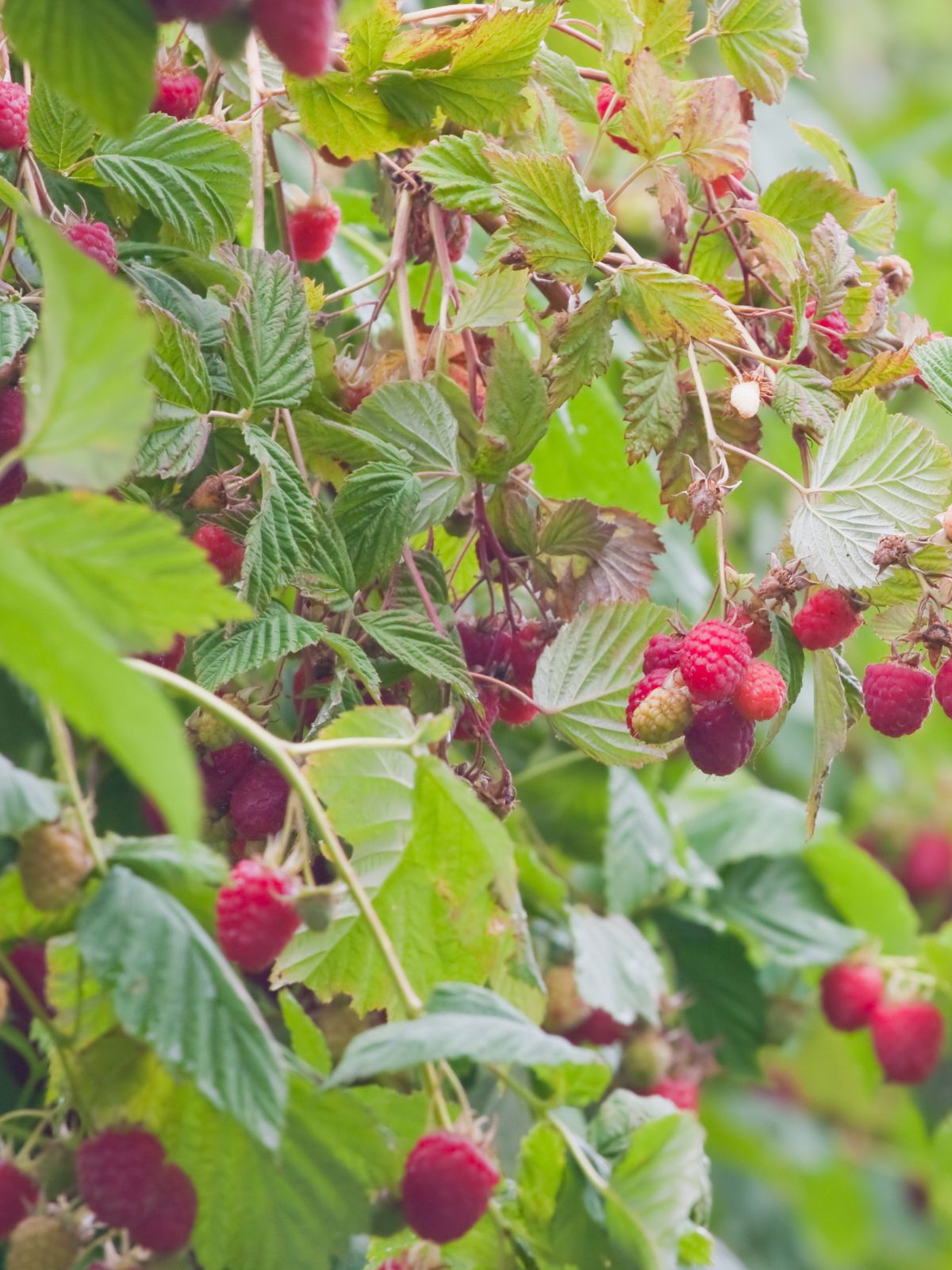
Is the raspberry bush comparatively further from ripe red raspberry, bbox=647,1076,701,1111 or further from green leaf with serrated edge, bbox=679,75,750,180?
ripe red raspberry, bbox=647,1076,701,1111

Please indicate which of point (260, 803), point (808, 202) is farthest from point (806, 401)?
point (260, 803)

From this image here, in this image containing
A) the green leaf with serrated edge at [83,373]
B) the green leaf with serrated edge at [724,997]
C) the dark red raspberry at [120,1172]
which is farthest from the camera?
the green leaf with serrated edge at [724,997]

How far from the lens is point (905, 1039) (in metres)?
1.11

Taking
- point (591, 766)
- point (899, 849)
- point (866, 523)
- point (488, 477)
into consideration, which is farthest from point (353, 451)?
point (899, 849)

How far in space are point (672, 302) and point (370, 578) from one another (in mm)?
158

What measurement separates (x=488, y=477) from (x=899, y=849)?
1.28 meters

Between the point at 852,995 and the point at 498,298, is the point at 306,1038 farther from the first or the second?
the point at 852,995

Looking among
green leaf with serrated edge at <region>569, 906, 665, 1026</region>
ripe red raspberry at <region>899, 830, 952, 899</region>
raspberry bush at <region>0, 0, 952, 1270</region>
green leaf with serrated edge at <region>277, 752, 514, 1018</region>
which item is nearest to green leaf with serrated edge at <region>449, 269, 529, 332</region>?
raspberry bush at <region>0, 0, 952, 1270</region>

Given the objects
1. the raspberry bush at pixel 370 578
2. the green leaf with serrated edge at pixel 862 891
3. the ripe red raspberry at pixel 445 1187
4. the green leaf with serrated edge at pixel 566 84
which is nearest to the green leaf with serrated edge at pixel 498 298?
the raspberry bush at pixel 370 578

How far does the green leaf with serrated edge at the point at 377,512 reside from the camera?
557mm

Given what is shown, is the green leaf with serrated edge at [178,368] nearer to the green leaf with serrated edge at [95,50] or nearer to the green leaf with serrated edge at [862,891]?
the green leaf with serrated edge at [95,50]

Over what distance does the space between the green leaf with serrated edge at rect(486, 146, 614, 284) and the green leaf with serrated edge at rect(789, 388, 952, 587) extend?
12 cm

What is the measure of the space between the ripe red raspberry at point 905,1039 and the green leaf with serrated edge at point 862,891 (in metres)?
0.06

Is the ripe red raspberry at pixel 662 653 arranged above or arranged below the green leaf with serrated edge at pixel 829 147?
below
